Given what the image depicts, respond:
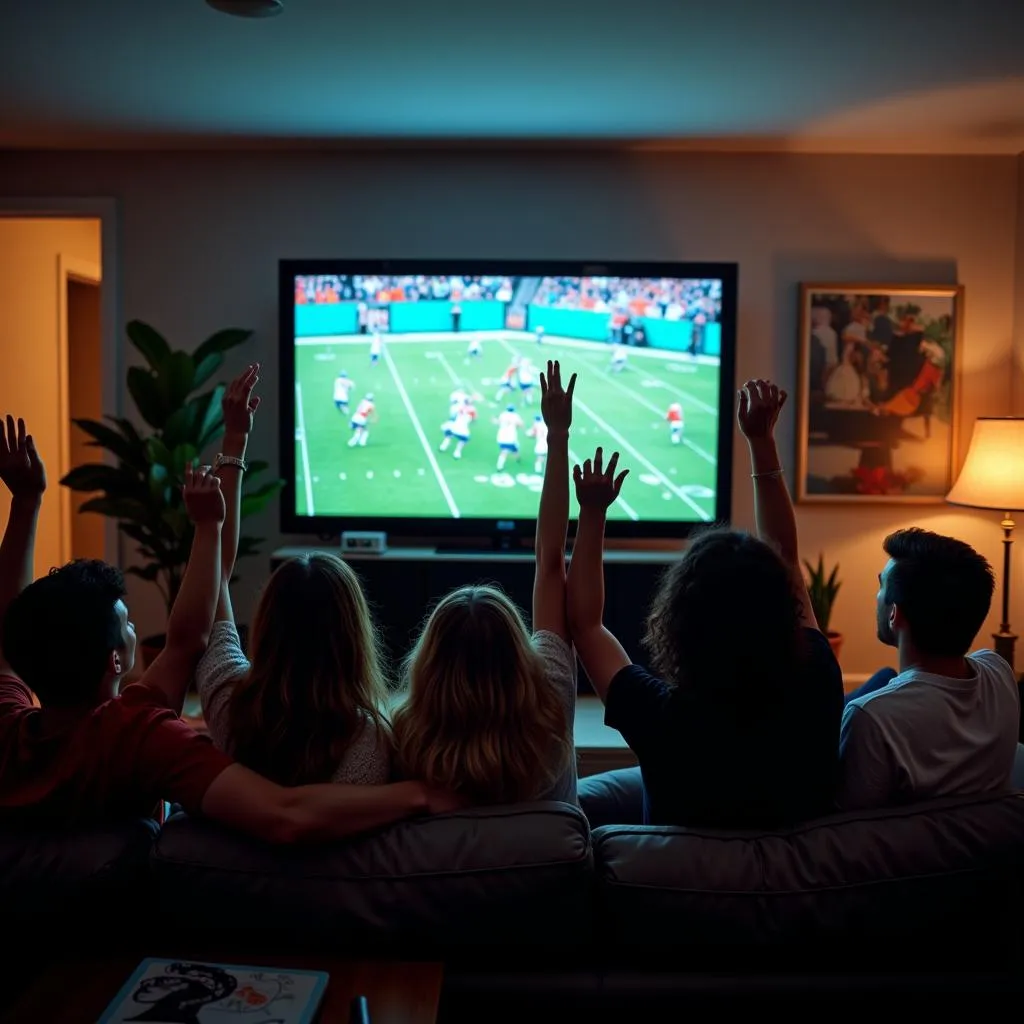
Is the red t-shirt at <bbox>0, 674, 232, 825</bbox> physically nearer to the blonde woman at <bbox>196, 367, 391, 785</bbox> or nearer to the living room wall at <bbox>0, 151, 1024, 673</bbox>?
the blonde woman at <bbox>196, 367, 391, 785</bbox>

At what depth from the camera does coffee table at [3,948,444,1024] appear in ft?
3.76

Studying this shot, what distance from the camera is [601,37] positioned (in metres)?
3.26

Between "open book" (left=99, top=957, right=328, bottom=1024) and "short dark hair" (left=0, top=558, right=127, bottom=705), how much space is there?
0.43 m

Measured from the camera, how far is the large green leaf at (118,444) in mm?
4164

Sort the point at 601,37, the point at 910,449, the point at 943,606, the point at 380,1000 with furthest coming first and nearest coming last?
1. the point at 910,449
2. the point at 601,37
3. the point at 943,606
4. the point at 380,1000

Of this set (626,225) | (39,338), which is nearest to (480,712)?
(626,225)

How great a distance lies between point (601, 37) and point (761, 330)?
179 cm

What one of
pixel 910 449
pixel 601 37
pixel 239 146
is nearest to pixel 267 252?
pixel 239 146

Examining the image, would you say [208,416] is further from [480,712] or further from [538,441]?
[480,712]

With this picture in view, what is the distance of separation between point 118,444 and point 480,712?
320 centimetres

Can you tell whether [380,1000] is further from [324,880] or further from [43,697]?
[43,697]

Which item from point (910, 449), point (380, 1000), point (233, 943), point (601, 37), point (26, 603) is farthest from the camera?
point (910, 449)

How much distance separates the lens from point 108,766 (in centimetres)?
136

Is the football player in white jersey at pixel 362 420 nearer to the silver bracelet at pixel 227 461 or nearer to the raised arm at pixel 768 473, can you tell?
the silver bracelet at pixel 227 461
